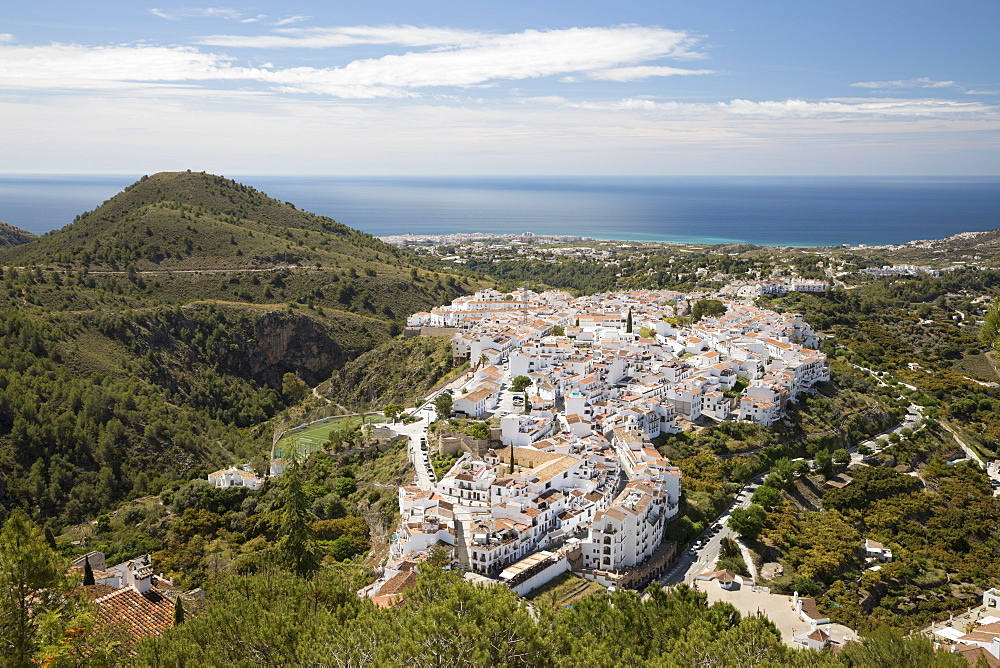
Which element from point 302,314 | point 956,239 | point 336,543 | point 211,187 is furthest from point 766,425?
point 956,239

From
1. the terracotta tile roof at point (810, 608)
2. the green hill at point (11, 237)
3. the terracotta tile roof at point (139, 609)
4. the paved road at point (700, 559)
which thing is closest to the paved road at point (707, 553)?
the paved road at point (700, 559)

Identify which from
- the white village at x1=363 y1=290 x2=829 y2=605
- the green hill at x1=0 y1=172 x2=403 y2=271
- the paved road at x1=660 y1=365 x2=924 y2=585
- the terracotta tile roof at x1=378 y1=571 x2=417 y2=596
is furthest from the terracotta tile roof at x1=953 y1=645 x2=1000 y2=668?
the green hill at x1=0 y1=172 x2=403 y2=271

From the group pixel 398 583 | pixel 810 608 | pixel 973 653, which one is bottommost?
pixel 810 608

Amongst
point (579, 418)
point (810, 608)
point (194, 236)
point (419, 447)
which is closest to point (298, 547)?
point (419, 447)

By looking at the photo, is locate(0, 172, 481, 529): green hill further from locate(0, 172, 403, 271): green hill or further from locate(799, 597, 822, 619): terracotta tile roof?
locate(799, 597, 822, 619): terracotta tile roof

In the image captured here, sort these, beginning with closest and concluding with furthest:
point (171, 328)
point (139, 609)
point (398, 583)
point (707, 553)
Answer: point (139, 609) → point (398, 583) → point (707, 553) → point (171, 328)

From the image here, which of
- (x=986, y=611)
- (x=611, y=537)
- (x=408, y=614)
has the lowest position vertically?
(x=986, y=611)

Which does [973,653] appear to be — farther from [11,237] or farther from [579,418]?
[11,237]

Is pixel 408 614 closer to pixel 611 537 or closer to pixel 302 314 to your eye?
pixel 611 537

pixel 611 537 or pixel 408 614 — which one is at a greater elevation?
pixel 408 614
